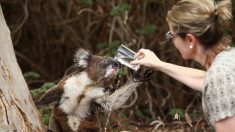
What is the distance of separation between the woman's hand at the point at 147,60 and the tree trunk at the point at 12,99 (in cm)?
83

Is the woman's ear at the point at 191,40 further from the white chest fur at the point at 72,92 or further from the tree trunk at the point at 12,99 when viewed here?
the white chest fur at the point at 72,92

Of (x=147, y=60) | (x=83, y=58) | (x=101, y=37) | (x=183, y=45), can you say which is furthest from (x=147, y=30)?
(x=183, y=45)

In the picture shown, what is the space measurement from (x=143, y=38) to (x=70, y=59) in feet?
5.25

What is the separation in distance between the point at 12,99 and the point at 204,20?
4.92 feet

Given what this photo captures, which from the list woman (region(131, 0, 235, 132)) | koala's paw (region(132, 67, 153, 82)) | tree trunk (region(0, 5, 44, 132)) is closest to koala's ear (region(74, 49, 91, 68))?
koala's paw (region(132, 67, 153, 82))

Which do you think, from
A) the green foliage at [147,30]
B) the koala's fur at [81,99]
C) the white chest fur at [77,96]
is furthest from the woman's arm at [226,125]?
the green foliage at [147,30]

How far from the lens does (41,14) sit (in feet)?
26.9

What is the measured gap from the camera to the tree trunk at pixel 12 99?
3.83 metres

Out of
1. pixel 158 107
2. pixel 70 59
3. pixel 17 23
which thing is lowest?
pixel 158 107

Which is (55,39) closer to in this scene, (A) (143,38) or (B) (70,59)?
(B) (70,59)

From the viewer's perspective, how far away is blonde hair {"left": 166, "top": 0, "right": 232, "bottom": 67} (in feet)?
9.84

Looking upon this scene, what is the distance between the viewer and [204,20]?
299 cm

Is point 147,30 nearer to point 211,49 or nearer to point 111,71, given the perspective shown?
point 111,71

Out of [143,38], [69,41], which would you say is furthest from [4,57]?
[69,41]
